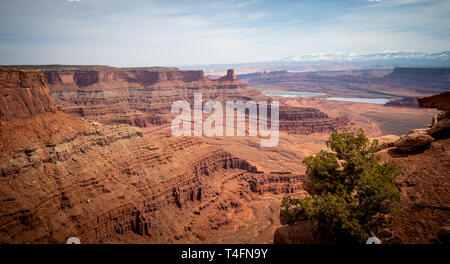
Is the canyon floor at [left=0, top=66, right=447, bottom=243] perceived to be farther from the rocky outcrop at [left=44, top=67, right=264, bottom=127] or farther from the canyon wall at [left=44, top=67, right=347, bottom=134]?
the rocky outcrop at [left=44, top=67, right=264, bottom=127]

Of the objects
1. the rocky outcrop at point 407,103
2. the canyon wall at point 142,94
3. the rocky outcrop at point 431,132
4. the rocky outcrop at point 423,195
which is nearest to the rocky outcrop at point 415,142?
the rocky outcrop at point 431,132

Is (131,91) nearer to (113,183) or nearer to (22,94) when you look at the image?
(22,94)

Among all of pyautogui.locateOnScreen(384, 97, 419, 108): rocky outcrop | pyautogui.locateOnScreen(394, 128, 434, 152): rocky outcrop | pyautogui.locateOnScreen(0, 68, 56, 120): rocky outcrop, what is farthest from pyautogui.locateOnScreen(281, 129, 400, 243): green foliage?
pyautogui.locateOnScreen(384, 97, 419, 108): rocky outcrop

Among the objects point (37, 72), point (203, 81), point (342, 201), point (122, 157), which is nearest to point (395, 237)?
point (342, 201)

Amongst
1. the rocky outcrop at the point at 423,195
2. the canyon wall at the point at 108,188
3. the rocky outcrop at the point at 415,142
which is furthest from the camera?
the canyon wall at the point at 108,188

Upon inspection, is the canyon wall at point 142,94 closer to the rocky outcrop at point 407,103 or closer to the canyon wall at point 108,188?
the rocky outcrop at point 407,103
